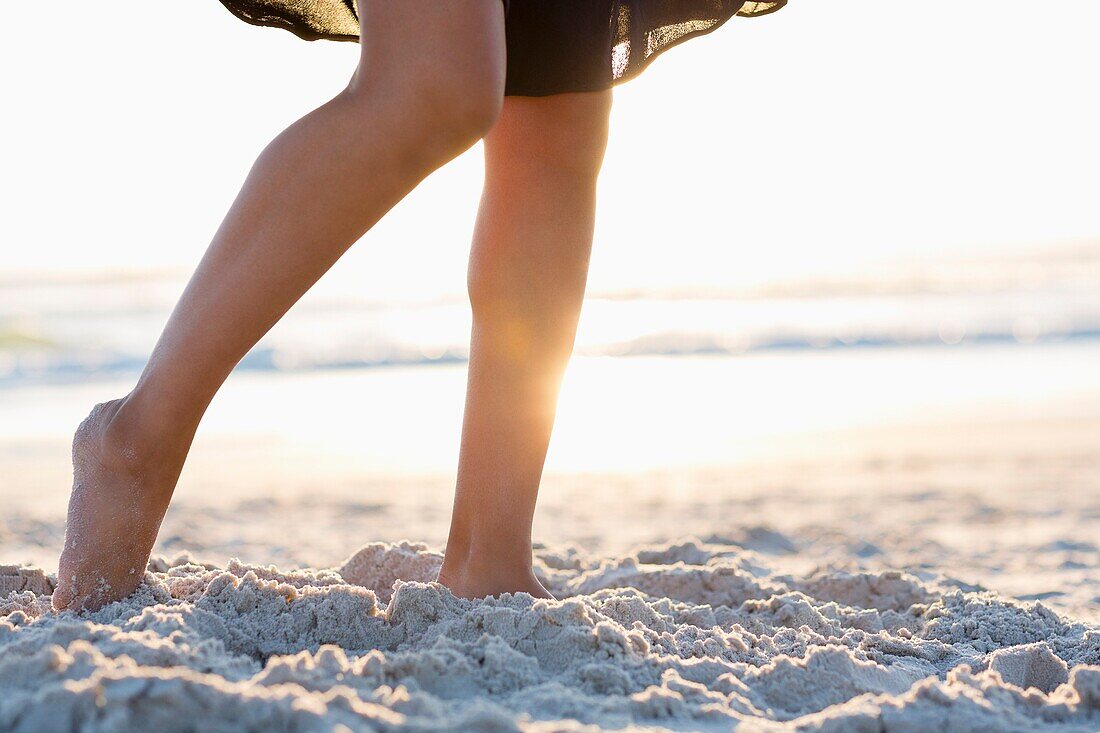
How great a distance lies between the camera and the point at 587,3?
4.62 feet

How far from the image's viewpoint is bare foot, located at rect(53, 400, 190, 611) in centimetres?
133

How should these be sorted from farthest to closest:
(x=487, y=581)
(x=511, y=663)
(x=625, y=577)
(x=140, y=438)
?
(x=625, y=577)
(x=487, y=581)
(x=140, y=438)
(x=511, y=663)

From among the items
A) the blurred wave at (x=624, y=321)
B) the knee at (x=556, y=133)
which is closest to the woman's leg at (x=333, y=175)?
the knee at (x=556, y=133)

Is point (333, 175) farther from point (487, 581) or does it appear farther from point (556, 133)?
point (487, 581)

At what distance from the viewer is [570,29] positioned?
1406mm

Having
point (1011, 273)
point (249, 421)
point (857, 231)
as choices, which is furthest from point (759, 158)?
point (249, 421)

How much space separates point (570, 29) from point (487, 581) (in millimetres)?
752

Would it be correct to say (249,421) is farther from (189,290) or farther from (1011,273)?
(1011,273)

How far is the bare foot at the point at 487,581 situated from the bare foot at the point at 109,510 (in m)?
0.40

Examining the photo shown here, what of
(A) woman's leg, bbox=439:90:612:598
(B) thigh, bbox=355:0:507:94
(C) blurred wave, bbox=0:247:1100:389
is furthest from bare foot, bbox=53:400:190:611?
(C) blurred wave, bbox=0:247:1100:389

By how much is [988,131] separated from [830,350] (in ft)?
41.8

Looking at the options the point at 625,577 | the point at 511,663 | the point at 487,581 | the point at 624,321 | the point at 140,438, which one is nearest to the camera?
the point at 511,663

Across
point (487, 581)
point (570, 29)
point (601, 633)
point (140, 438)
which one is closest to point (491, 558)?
point (487, 581)

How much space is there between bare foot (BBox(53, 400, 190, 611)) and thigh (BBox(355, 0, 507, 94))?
0.53m
